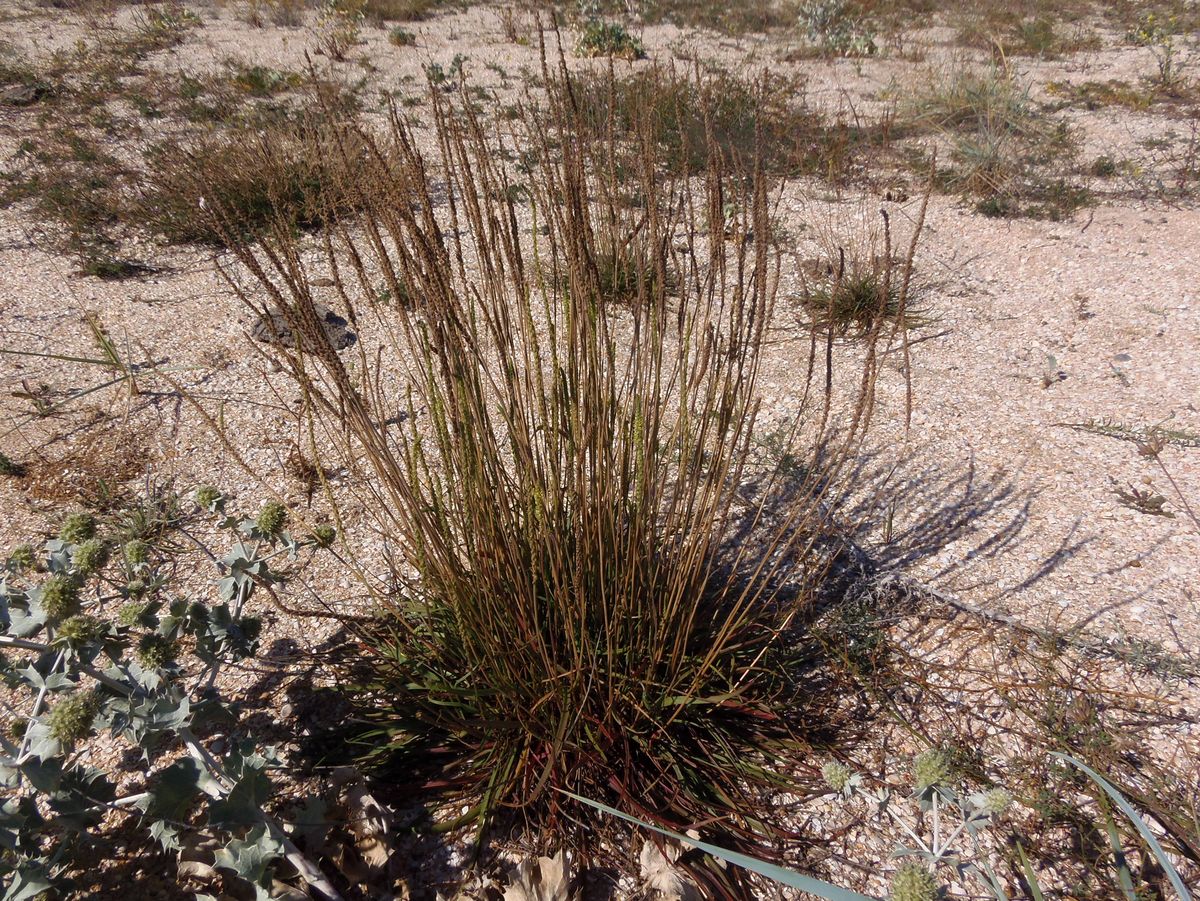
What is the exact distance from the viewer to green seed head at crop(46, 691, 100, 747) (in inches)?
49.9

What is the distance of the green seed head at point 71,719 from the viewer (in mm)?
1267

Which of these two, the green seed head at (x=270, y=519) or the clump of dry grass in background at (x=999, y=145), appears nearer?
the green seed head at (x=270, y=519)

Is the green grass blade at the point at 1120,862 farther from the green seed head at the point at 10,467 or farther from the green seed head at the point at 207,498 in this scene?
the green seed head at the point at 10,467

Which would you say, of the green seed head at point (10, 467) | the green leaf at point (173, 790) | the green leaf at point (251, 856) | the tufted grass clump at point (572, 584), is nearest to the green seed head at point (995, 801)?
the tufted grass clump at point (572, 584)

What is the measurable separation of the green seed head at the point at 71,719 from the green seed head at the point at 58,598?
16cm

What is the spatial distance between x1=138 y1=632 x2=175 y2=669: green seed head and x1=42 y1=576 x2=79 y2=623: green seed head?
0.16 meters

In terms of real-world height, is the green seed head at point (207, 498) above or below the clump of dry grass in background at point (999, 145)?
above

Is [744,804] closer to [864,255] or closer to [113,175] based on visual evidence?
[864,255]

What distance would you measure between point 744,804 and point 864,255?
385cm

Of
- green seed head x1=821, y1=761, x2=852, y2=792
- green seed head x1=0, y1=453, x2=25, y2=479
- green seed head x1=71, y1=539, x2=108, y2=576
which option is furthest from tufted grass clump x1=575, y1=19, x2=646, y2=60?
green seed head x1=821, y1=761, x2=852, y2=792

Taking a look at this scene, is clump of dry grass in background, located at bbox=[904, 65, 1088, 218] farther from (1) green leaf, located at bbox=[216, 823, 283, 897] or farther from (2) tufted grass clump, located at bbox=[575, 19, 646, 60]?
(1) green leaf, located at bbox=[216, 823, 283, 897]

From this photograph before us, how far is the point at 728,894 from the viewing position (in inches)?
64.6

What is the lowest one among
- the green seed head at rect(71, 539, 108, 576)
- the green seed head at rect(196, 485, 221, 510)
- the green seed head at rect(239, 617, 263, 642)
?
the green seed head at rect(239, 617, 263, 642)

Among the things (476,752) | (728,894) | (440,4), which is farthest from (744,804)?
(440,4)
